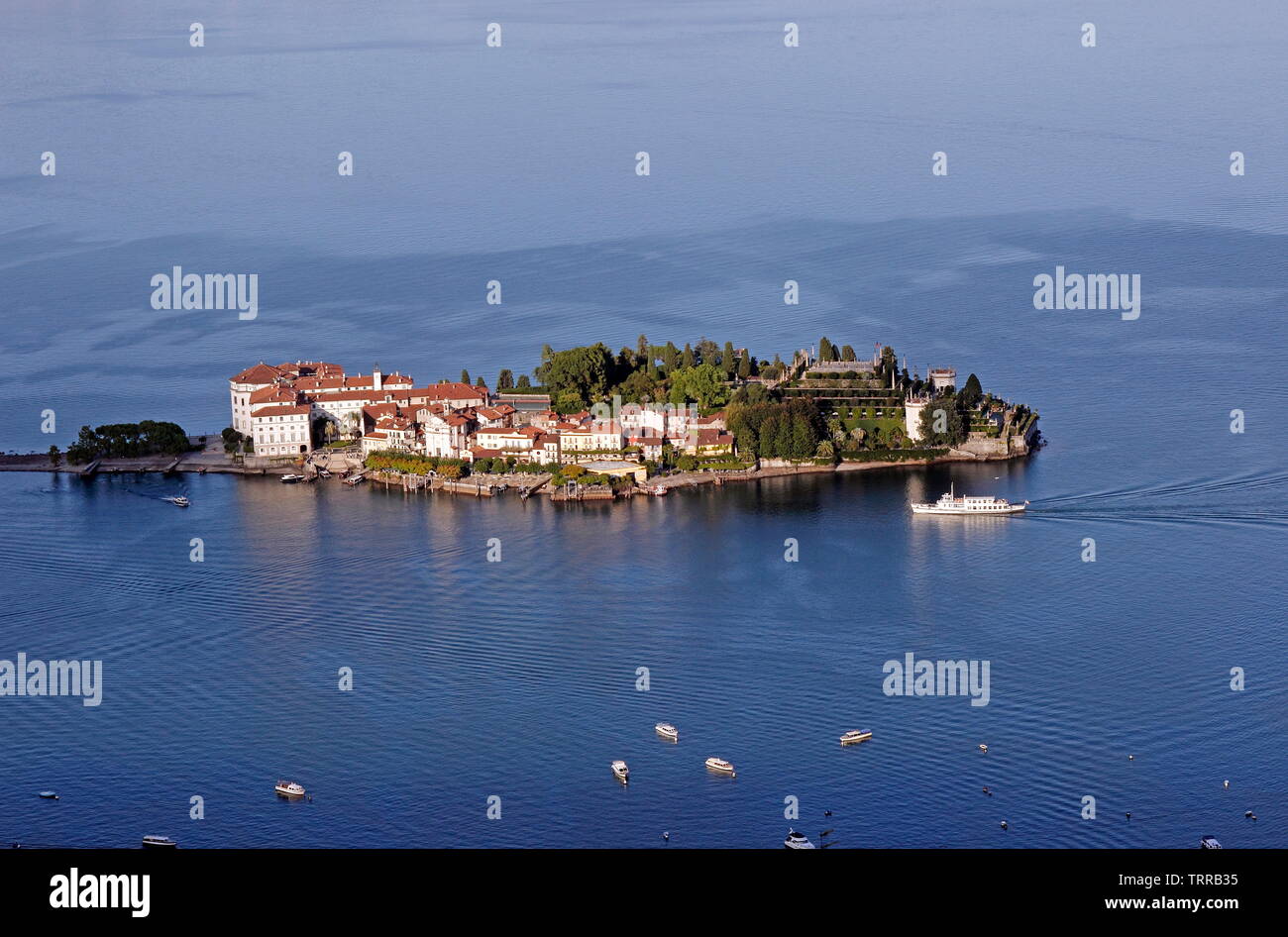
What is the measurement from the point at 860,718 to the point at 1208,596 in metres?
3.93

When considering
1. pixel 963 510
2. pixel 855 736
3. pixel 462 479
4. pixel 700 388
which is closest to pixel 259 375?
pixel 462 479

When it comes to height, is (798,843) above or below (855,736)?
below

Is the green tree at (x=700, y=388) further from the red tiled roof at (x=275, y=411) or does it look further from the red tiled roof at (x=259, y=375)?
the red tiled roof at (x=259, y=375)

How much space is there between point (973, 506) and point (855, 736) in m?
6.52

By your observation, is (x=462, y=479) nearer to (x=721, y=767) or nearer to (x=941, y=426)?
(x=941, y=426)

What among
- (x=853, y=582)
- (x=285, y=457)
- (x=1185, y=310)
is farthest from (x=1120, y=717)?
(x=1185, y=310)

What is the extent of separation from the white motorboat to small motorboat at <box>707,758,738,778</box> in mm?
839

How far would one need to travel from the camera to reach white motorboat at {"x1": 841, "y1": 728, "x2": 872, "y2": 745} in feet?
42.1

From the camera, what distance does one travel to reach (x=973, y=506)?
62.5ft

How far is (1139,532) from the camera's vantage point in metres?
17.7

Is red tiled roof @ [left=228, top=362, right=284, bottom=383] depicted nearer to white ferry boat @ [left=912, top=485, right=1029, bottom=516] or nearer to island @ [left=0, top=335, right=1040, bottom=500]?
island @ [left=0, top=335, right=1040, bottom=500]

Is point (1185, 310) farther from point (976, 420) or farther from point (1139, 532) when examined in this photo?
point (1139, 532)

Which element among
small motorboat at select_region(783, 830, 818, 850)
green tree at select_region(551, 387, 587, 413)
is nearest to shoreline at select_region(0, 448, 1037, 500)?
green tree at select_region(551, 387, 587, 413)

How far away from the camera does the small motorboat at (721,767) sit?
40.5 ft
